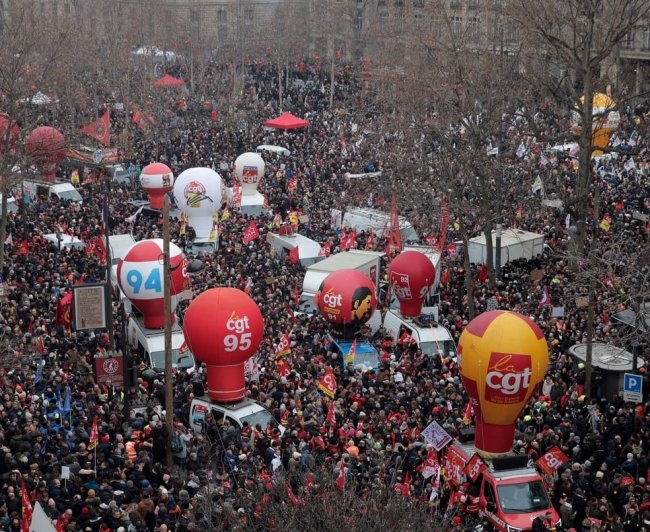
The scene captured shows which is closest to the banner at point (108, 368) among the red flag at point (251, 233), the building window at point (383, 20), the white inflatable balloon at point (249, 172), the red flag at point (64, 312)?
the red flag at point (64, 312)

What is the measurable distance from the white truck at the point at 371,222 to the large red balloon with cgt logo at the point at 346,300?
9292mm

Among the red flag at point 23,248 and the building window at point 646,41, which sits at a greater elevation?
the building window at point 646,41

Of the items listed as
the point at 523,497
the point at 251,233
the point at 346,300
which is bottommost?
the point at 523,497

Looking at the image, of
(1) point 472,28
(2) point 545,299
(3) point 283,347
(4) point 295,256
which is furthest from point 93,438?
(1) point 472,28

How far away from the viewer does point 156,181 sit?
42.6 metres

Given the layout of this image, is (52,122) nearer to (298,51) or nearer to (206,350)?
(298,51)

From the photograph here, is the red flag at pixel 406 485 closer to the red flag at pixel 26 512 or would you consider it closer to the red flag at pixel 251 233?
the red flag at pixel 26 512

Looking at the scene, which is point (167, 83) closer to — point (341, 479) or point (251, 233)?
point (251, 233)

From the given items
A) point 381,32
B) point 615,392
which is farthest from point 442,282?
point 381,32

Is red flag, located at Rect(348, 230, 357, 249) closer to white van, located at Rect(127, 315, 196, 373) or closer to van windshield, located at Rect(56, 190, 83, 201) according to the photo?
white van, located at Rect(127, 315, 196, 373)

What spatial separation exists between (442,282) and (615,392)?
10.3m

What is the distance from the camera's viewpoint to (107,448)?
21.0 metres

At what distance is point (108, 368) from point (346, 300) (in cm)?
671

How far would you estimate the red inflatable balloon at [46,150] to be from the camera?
40562 millimetres
